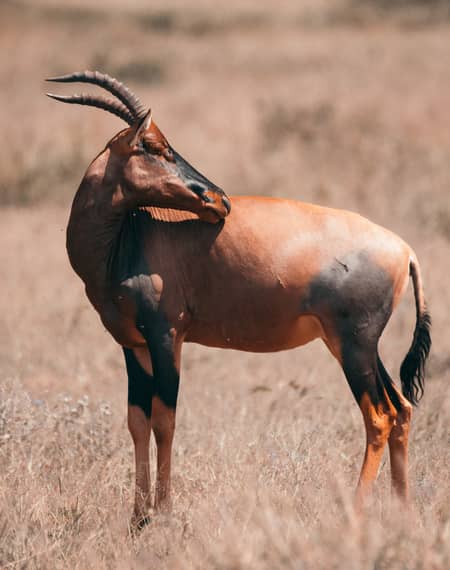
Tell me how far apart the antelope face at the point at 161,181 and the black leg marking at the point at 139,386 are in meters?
0.91

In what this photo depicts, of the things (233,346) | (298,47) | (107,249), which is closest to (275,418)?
(233,346)

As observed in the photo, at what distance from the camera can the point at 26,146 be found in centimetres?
1647

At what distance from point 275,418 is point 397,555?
3360 millimetres

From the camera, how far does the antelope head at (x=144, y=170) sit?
521cm

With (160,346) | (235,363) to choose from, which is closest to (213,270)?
(160,346)

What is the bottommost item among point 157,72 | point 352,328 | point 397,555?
point 157,72

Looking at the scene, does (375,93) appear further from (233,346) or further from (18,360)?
(233,346)

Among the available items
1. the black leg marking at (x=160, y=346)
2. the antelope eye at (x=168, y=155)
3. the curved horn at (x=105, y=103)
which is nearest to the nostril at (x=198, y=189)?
the antelope eye at (x=168, y=155)

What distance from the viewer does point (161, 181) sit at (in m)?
5.22

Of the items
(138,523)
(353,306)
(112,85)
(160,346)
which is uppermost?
(112,85)

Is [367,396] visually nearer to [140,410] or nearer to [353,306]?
[353,306]

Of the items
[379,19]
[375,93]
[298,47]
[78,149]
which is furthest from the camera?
[379,19]

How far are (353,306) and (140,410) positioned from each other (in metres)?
1.29

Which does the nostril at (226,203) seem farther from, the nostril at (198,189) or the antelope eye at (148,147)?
the antelope eye at (148,147)
